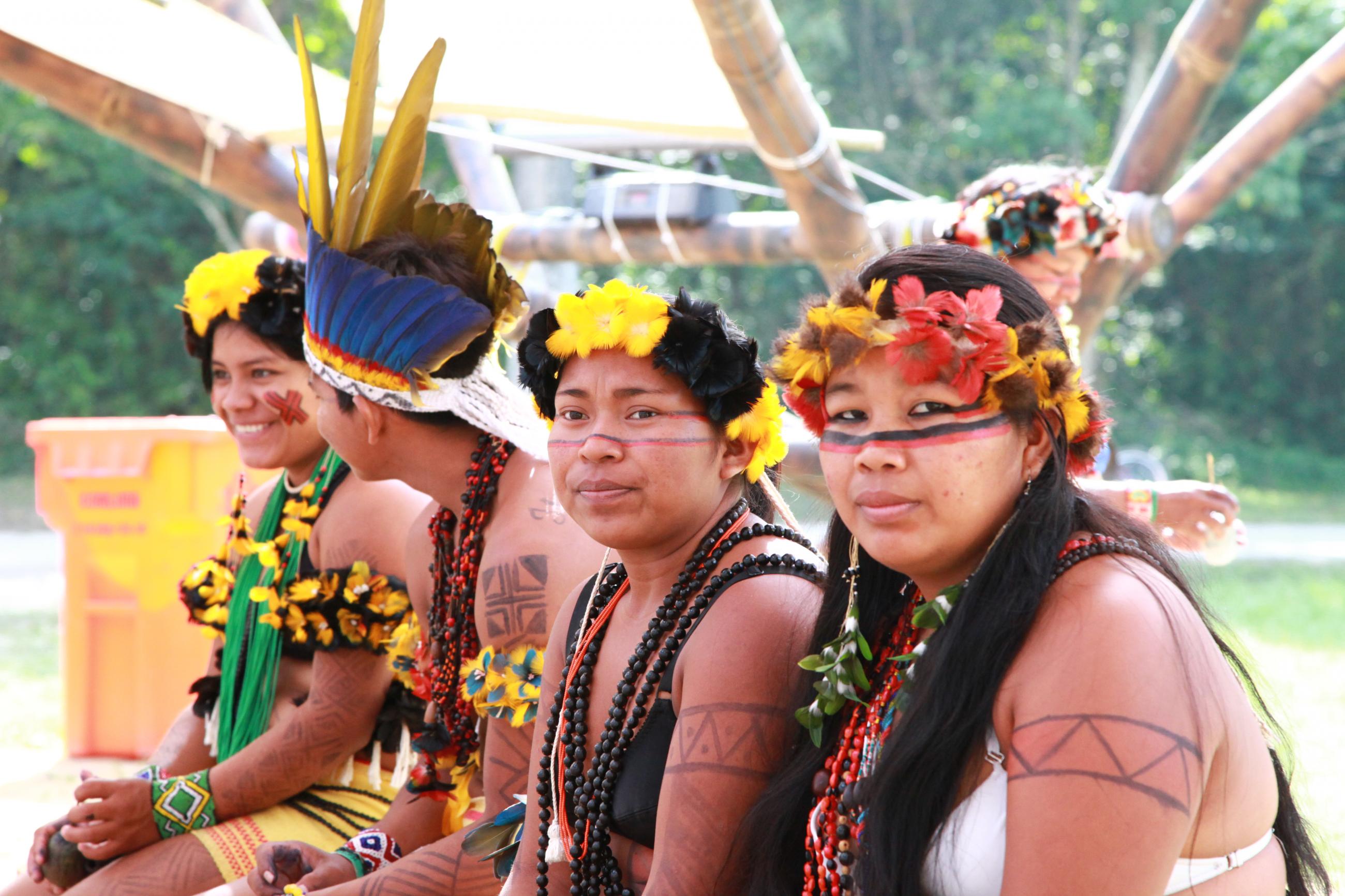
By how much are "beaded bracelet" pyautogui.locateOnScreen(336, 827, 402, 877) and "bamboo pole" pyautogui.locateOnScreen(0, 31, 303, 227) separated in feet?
9.64

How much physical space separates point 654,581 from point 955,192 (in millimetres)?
20373

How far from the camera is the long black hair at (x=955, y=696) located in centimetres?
179

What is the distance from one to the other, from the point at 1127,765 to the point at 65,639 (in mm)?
6090

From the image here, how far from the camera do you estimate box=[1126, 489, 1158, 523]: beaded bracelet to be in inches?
147

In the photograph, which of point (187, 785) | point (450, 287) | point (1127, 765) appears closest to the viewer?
point (1127, 765)

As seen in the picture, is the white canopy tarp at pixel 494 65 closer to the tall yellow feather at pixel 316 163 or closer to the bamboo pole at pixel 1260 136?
the bamboo pole at pixel 1260 136

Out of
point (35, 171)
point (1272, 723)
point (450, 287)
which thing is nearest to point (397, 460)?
point (450, 287)

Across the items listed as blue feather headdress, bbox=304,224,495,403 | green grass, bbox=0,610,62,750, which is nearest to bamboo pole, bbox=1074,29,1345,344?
blue feather headdress, bbox=304,224,495,403

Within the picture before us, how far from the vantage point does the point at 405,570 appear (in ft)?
11.4

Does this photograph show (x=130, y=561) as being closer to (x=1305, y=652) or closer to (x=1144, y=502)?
(x=1144, y=502)

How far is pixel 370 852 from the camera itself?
308 cm

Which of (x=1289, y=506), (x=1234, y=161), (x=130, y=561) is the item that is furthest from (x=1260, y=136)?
(x=1289, y=506)

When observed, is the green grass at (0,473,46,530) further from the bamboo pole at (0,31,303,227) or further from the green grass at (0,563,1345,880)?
the bamboo pole at (0,31,303,227)

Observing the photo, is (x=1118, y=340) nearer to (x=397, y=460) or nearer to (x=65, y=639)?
(x=65, y=639)
